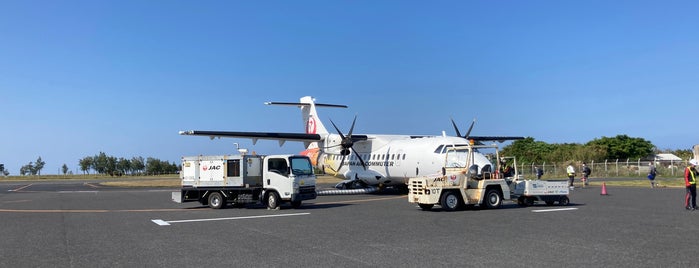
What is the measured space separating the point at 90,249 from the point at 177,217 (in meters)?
6.26

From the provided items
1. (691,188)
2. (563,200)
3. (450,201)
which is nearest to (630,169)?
(563,200)

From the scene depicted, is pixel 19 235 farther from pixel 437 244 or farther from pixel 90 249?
pixel 437 244

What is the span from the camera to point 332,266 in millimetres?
7617

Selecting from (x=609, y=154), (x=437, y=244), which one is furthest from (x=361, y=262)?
(x=609, y=154)

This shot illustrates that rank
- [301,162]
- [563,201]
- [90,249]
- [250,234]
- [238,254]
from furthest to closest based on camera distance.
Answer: [301,162]
[563,201]
[250,234]
[90,249]
[238,254]

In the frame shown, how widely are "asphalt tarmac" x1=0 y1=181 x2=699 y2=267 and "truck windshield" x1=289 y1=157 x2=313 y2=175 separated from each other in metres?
2.79

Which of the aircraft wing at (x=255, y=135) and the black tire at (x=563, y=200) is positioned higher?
the aircraft wing at (x=255, y=135)

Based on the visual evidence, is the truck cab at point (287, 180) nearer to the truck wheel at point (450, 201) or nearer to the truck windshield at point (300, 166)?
the truck windshield at point (300, 166)

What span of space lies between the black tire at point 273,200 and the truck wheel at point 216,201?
5.93 ft

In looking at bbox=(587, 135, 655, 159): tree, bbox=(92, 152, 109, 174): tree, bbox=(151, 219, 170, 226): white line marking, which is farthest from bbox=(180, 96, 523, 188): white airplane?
bbox=(92, 152, 109, 174): tree

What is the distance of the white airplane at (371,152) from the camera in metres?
24.4

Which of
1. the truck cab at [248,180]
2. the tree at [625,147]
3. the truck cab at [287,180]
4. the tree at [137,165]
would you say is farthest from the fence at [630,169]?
the tree at [137,165]

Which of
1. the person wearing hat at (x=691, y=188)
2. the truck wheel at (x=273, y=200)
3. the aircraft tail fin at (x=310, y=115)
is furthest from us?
the aircraft tail fin at (x=310, y=115)

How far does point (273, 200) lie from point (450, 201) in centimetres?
604
